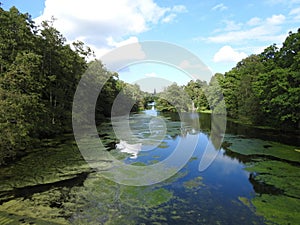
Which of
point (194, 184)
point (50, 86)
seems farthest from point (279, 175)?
point (50, 86)

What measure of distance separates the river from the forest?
6.63ft

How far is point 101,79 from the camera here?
3266 cm

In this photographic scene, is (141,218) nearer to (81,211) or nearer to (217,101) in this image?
(81,211)

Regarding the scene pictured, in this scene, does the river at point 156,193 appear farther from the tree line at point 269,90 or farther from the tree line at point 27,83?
the tree line at point 269,90

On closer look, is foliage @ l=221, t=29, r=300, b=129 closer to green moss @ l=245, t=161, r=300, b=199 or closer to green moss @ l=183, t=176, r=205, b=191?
green moss @ l=245, t=161, r=300, b=199

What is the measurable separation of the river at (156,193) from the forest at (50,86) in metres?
2.02

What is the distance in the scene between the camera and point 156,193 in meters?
7.23

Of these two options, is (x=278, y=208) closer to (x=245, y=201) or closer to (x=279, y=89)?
(x=245, y=201)

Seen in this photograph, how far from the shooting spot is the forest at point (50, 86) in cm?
971

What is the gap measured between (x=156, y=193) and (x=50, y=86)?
44.2 feet

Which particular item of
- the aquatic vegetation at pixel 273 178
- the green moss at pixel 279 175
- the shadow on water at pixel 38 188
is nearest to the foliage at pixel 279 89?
the aquatic vegetation at pixel 273 178

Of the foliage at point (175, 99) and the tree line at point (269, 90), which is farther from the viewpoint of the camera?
the foliage at point (175, 99)

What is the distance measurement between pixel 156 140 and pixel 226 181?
862 cm

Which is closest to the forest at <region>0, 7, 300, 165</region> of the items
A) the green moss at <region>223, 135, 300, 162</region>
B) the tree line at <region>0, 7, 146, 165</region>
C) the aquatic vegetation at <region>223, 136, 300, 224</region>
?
the tree line at <region>0, 7, 146, 165</region>
